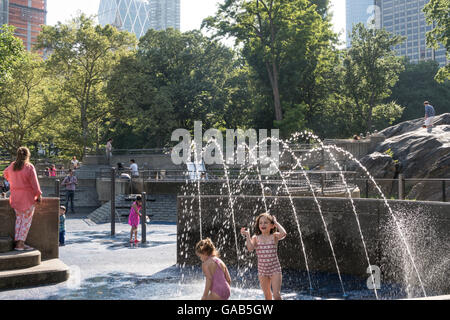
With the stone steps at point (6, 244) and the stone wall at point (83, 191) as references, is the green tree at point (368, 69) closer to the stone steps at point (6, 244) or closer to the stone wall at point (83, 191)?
the stone wall at point (83, 191)

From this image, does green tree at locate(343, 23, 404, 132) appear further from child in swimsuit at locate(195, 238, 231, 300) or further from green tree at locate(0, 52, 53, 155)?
child in swimsuit at locate(195, 238, 231, 300)

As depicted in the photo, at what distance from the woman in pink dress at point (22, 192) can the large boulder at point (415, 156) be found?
16677 mm

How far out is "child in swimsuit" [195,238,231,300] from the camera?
5.14m

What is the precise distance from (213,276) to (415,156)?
852 inches

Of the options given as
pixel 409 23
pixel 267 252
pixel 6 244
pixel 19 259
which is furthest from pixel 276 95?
pixel 409 23

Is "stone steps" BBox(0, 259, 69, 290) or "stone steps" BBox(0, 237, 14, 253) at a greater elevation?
"stone steps" BBox(0, 237, 14, 253)

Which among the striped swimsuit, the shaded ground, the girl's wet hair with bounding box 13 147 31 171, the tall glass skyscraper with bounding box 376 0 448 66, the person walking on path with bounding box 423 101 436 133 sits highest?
the tall glass skyscraper with bounding box 376 0 448 66

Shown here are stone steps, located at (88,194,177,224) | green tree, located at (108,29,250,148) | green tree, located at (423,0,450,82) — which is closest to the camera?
stone steps, located at (88,194,177,224)

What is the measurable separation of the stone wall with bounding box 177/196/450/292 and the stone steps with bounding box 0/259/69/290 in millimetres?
2820

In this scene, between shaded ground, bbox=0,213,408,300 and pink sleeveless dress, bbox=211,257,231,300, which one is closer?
pink sleeveless dress, bbox=211,257,231,300

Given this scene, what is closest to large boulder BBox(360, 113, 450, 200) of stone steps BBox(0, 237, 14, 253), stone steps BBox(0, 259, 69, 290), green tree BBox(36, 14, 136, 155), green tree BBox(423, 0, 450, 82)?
green tree BBox(423, 0, 450, 82)

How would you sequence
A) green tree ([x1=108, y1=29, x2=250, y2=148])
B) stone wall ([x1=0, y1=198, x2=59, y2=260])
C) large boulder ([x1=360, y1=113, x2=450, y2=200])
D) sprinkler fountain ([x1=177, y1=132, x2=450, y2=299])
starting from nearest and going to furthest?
1. sprinkler fountain ([x1=177, y1=132, x2=450, y2=299])
2. stone wall ([x1=0, y1=198, x2=59, y2=260])
3. large boulder ([x1=360, y1=113, x2=450, y2=200])
4. green tree ([x1=108, y1=29, x2=250, y2=148])

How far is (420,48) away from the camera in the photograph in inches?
7146

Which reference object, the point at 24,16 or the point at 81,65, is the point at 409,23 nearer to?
the point at 24,16
